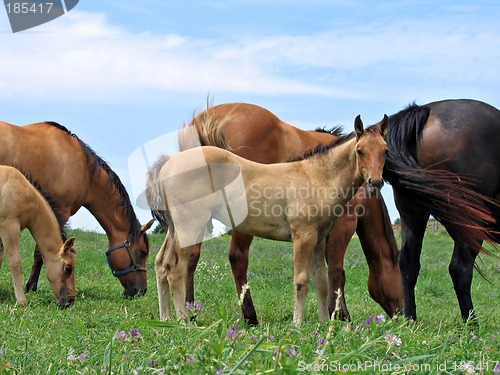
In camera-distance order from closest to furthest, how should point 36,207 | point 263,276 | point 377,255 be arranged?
point 377,255, point 36,207, point 263,276

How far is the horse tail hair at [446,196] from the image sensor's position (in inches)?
255

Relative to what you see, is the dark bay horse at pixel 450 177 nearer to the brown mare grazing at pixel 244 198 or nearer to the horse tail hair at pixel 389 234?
the horse tail hair at pixel 389 234

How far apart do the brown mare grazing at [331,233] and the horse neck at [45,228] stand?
225 cm

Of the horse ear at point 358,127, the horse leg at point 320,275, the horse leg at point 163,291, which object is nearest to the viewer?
the horse ear at point 358,127

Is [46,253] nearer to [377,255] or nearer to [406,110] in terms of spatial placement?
[377,255]

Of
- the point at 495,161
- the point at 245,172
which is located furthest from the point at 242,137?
the point at 495,161

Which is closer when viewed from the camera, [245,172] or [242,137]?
[245,172]

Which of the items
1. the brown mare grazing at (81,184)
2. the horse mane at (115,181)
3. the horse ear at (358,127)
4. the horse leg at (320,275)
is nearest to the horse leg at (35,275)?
the brown mare grazing at (81,184)

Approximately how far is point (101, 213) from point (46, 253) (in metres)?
2.00

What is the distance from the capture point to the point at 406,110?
724cm

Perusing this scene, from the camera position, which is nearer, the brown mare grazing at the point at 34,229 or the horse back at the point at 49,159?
the brown mare grazing at the point at 34,229

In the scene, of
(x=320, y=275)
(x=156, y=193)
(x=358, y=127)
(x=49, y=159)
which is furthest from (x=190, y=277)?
(x=49, y=159)

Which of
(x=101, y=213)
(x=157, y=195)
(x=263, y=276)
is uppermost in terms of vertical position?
(x=157, y=195)

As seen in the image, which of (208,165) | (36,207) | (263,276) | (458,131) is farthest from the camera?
(263,276)
